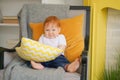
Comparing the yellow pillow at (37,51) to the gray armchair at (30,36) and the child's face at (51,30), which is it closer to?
the gray armchair at (30,36)

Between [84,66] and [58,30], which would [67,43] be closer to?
[58,30]

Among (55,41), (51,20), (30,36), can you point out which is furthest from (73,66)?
(30,36)

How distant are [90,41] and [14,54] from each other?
70 centimetres

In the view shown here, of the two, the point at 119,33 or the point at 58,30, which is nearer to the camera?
the point at 58,30

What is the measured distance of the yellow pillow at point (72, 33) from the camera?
5.97ft

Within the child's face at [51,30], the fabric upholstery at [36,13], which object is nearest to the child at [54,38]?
the child's face at [51,30]

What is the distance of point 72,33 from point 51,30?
0.20m

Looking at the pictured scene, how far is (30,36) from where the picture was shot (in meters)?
1.98

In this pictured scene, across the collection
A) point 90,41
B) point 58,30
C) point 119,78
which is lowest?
point 119,78

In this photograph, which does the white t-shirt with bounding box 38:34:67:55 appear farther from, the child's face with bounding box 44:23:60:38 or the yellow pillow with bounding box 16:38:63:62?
the yellow pillow with bounding box 16:38:63:62

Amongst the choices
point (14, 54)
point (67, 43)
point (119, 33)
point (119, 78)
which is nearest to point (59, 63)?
point (67, 43)

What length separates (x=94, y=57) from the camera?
210 cm

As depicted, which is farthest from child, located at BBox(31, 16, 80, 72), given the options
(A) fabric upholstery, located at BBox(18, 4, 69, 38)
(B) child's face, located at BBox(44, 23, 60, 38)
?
(A) fabric upholstery, located at BBox(18, 4, 69, 38)

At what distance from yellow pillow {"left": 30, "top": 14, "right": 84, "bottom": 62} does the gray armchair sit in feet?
0.20
